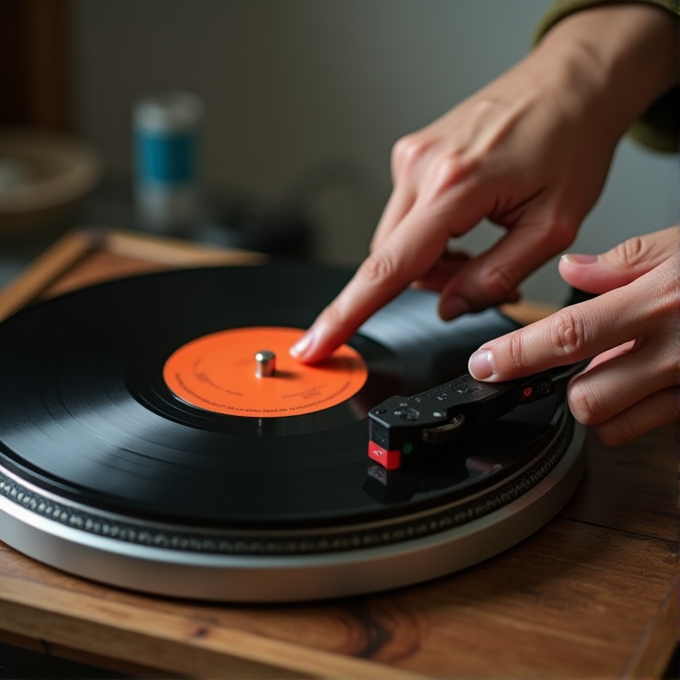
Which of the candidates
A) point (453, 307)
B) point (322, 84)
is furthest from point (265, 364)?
point (322, 84)

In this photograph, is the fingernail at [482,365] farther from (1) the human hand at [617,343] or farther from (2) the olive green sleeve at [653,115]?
(2) the olive green sleeve at [653,115]

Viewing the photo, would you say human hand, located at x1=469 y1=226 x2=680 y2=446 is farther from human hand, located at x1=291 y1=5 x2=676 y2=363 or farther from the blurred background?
the blurred background

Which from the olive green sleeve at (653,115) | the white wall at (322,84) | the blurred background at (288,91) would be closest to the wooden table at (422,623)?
the olive green sleeve at (653,115)

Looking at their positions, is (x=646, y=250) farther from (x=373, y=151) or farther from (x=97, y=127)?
(x=97, y=127)

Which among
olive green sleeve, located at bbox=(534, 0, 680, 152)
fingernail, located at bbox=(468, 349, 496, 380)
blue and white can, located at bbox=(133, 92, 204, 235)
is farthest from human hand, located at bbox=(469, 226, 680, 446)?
blue and white can, located at bbox=(133, 92, 204, 235)

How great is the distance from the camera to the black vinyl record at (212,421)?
623 mm

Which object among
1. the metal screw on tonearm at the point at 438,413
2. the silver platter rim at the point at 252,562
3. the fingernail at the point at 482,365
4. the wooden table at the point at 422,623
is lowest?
the wooden table at the point at 422,623

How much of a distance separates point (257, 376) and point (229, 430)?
4.2 inches

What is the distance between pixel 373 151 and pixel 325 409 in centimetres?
129

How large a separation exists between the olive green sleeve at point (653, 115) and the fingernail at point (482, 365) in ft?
1.50

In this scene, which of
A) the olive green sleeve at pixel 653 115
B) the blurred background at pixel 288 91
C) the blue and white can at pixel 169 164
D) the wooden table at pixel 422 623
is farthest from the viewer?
the blurred background at pixel 288 91

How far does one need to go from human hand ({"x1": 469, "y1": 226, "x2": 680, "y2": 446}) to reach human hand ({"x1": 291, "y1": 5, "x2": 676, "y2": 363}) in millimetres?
130

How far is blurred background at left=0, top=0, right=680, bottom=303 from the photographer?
71.2 inches

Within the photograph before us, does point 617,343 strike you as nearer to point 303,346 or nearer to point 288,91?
point 303,346
